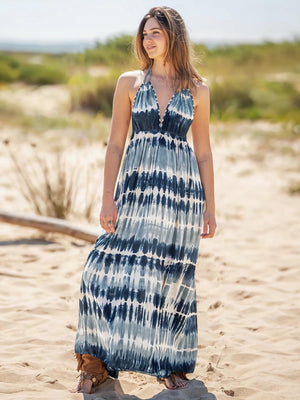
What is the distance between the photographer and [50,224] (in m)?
5.35

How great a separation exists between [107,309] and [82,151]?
23.3ft

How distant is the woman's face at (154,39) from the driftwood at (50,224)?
242cm

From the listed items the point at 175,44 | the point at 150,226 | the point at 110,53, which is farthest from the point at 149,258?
the point at 110,53

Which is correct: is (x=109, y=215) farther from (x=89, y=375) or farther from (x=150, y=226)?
(x=89, y=375)

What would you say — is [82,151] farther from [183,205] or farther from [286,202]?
[183,205]

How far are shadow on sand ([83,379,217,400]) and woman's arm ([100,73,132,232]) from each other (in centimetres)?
73

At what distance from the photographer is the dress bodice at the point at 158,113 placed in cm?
277

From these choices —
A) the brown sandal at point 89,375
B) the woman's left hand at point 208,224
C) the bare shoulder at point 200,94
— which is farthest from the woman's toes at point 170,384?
the bare shoulder at point 200,94

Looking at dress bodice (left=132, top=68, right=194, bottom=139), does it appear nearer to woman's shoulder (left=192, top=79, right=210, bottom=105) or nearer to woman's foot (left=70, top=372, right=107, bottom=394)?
woman's shoulder (left=192, top=79, right=210, bottom=105)

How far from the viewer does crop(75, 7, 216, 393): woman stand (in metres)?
2.70

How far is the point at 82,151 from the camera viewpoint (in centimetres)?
964

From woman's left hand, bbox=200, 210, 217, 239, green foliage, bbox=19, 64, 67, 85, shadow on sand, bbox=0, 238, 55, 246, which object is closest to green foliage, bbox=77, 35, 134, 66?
green foliage, bbox=19, 64, 67, 85

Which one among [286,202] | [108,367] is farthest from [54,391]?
[286,202]

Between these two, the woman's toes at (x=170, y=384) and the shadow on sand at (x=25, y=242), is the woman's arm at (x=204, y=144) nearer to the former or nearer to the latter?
the woman's toes at (x=170, y=384)
